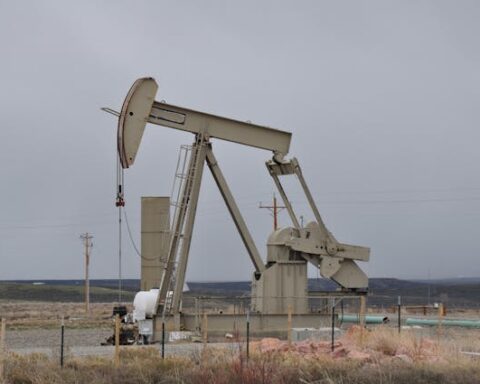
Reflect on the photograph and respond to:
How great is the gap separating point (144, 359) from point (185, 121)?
8523mm

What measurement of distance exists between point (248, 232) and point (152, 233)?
1049cm

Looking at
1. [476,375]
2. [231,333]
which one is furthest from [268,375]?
[231,333]

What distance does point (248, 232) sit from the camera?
22.7 meters

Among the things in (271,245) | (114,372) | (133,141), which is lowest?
(114,372)

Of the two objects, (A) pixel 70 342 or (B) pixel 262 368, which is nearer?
(B) pixel 262 368

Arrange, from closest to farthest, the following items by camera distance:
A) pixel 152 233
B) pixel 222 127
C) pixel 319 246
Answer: pixel 222 127 → pixel 319 246 → pixel 152 233

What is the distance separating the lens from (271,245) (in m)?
22.9

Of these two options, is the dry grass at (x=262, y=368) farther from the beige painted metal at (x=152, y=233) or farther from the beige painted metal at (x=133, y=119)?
the beige painted metal at (x=152, y=233)

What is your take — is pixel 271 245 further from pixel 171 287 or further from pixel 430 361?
pixel 430 361

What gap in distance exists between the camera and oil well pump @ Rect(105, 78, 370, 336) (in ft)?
68.6

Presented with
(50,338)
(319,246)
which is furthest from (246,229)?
(50,338)

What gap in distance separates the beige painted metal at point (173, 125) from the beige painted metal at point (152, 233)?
10.2 metres

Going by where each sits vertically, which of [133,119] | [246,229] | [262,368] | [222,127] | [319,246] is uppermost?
[222,127]

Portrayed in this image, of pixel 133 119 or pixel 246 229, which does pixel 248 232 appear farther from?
pixel 133 119
